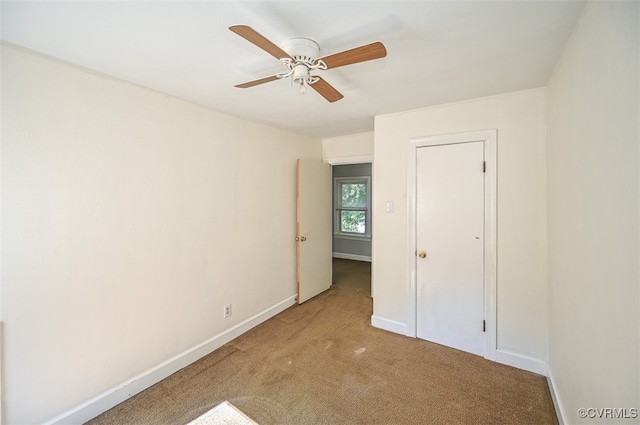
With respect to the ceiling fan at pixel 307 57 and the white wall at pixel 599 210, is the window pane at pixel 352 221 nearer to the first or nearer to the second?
the white wall at pixel 599 210

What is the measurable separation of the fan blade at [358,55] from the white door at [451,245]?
1.59 meters

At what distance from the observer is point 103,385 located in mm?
1801

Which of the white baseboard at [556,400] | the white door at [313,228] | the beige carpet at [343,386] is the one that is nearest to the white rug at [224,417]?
the beige carpet at [343,386]

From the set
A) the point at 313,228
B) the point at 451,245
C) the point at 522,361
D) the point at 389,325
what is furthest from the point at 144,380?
the point at 522,361

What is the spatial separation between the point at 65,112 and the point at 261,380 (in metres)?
2.30

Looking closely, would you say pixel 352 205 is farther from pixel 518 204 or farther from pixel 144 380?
pixel 144 380

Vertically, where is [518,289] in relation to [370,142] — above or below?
below

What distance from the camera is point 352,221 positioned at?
21.0 feet

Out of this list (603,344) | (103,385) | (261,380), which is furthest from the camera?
(261,380)

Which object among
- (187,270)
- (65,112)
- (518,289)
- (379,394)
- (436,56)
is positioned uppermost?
(436,56)

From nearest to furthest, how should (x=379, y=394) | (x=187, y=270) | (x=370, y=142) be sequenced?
(x=379, y=394)
(x=187, y=270)
(x=370, y=142)

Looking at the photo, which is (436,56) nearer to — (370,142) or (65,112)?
(370,142)

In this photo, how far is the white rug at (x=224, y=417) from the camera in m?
1.68

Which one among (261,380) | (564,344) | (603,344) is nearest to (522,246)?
(564,344)
